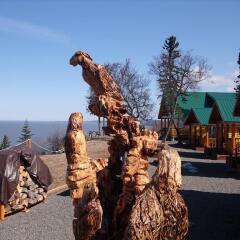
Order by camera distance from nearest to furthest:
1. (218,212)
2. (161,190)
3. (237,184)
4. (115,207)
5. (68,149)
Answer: (161,190) < (68,149) < (115,207) < (218,212) < (237,184)

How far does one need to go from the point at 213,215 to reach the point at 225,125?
16050mm

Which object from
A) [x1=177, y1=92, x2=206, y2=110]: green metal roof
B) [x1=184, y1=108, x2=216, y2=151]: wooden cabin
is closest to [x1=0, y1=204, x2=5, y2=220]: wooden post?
[x1=184, y1=108, x2=216, y2=151]: wooden cabin

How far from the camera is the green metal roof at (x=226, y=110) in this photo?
24875 mm

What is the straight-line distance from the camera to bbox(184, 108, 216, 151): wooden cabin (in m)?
31.9

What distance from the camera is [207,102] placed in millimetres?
45438

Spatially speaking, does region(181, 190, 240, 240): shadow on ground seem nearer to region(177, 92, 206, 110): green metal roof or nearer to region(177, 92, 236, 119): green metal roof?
region(177, 92, 236, 119): green metal roof

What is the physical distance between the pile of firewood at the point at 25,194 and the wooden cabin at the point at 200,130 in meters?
19.6

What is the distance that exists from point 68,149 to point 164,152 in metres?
0.66

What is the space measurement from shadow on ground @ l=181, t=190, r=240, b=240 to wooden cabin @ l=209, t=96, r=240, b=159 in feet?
31.9

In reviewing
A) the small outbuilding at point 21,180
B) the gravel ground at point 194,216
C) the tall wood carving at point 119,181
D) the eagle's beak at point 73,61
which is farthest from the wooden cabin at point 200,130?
the eagle's beak at point 73,61

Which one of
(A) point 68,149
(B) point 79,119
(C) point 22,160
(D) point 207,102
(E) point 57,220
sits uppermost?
(D) point 207,102

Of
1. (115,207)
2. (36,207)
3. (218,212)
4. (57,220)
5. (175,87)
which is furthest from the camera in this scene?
(175,87)

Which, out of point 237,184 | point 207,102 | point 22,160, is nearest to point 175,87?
point 207,102

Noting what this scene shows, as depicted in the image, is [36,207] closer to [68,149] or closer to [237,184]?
[237,184]
